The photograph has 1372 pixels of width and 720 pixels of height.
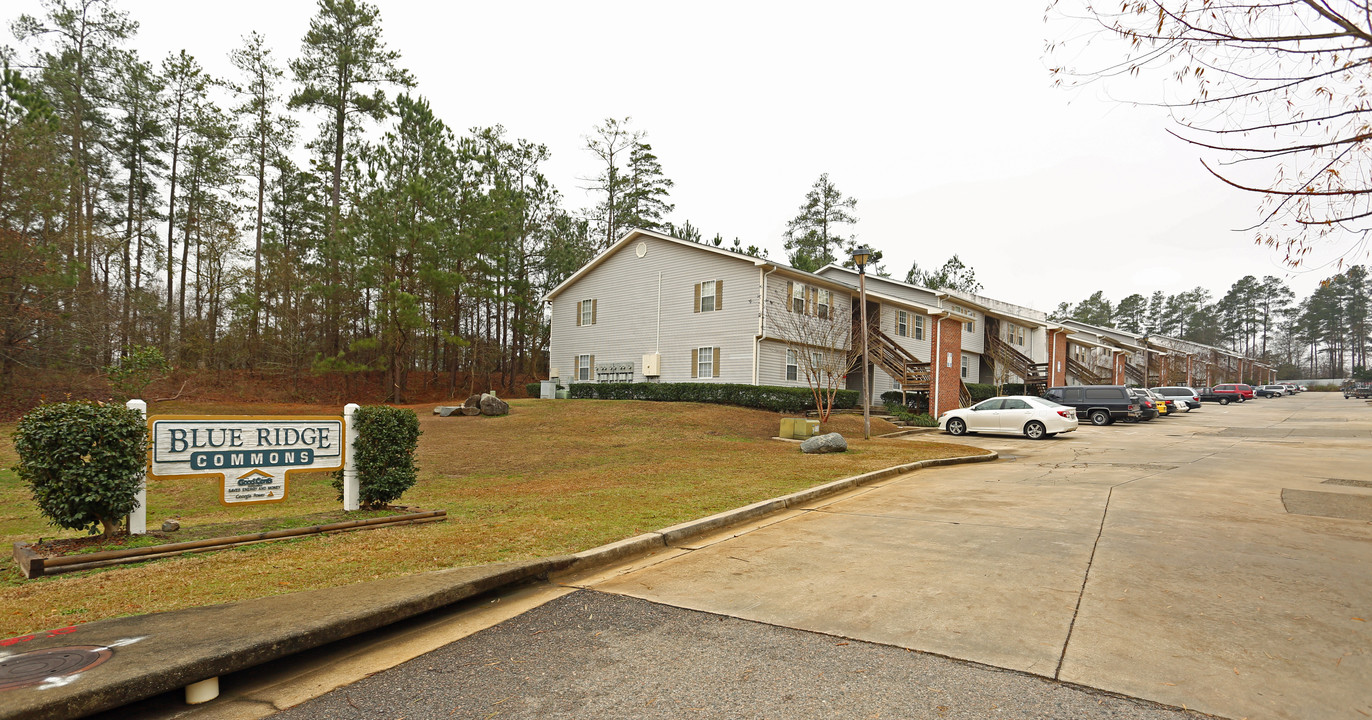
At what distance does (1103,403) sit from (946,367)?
24.5ft

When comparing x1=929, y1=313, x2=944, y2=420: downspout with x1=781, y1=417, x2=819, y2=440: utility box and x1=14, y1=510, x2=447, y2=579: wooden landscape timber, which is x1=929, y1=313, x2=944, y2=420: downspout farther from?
x1=14, y1=510, x2=447, y2=579: wooden landscape timber

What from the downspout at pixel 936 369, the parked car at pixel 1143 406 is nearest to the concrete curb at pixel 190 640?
the downspout at pixel 936 369

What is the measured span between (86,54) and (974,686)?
42.9 meters

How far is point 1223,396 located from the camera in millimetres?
55281

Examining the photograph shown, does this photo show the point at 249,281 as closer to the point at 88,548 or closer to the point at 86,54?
the point at 86,54

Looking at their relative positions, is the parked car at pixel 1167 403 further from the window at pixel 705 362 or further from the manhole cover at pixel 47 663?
the manhole cover at pixel 47 663

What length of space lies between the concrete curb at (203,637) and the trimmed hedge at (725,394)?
19.6 meters

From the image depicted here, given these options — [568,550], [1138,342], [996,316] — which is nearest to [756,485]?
[568,550]

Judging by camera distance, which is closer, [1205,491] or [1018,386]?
[1205,491]

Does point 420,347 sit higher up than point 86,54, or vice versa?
point 86,54

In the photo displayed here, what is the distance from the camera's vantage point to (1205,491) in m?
10.4

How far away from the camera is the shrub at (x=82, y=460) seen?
5.44m

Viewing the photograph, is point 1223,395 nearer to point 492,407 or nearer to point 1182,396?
point 1182,396

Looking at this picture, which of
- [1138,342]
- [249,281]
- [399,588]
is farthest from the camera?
[1138,342]
